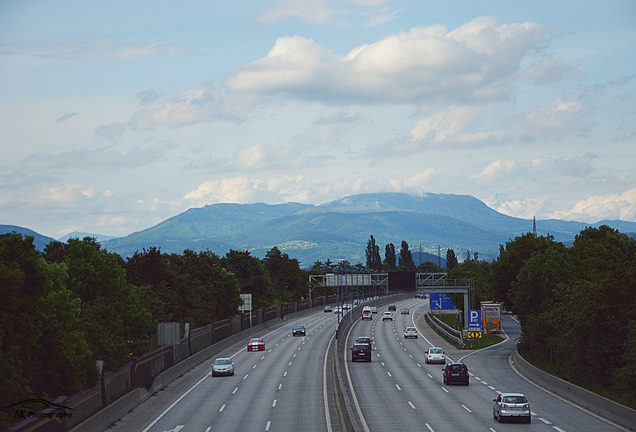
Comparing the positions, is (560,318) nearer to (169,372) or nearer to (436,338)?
(169,372)

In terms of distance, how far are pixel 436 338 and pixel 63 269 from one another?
215ft

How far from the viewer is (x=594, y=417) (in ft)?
133

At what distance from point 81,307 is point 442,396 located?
2805cm

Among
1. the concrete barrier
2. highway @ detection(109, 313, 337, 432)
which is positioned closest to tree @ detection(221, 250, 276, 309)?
highway @ detection(109, 313, 337, 432)

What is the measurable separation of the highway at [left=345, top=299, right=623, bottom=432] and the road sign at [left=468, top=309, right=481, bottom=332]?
2.63 metres

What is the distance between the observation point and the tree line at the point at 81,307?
3719cm

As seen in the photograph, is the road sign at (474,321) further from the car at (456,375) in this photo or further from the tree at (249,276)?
the tree at (249,276)

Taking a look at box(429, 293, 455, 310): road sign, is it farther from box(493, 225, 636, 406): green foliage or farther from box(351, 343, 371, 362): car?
box(351, 343, 371, 362): car

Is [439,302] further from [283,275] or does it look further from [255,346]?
[283,275]

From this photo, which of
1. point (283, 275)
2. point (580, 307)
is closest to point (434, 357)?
point (580, 307)

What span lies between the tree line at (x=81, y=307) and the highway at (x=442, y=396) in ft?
53.0

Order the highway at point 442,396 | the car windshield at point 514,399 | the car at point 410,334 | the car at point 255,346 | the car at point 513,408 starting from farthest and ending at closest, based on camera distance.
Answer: the car at point 410,334 < the car at point 255,346 < the car windshield at point 514,399 < the car at point 513,408 < the highway at point 442,396

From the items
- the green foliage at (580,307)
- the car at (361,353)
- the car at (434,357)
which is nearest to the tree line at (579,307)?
the green foliage at (580,307)

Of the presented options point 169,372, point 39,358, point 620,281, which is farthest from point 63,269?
point 620,281
